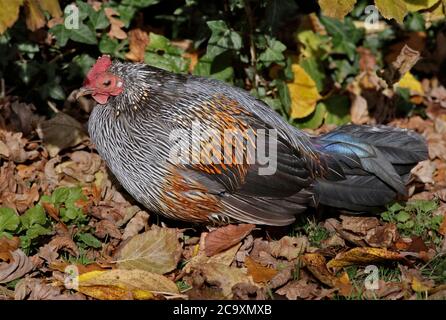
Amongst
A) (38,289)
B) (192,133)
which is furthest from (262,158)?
(38,289)

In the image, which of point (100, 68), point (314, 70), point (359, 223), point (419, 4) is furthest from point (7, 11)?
point (314, 70)

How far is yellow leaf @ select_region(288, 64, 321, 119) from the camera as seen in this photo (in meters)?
6.50

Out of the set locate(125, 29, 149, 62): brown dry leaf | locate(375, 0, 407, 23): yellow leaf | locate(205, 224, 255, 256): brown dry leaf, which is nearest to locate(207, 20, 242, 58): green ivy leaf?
locate(125, 29, 149, 62): brown dry leaf

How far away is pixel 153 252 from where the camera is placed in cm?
501

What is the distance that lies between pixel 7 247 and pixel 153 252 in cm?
95

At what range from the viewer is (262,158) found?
5113 millimetres

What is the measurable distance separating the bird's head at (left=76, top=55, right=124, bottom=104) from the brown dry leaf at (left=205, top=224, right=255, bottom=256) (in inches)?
47.3

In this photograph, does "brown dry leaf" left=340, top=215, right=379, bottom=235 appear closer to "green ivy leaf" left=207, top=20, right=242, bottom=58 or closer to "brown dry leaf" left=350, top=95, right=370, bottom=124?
"brown dry leaf" left=350, top=95, right=370, bottom=124

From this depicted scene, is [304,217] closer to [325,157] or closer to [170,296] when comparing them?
[325,157]

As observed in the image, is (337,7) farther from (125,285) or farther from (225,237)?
(125,285)

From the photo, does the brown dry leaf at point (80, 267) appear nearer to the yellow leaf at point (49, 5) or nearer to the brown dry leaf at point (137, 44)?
the yellow leaf at point (49, 5)

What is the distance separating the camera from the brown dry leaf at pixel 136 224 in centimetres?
534

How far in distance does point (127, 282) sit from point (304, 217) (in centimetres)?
156

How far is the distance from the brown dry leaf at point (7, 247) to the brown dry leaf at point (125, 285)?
0.54m
